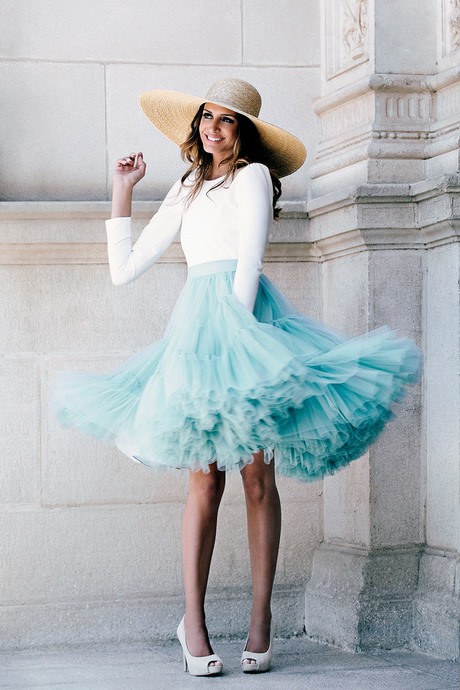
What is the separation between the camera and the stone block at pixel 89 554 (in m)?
4.72

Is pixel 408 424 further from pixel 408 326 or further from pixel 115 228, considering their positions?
pixel 115 228

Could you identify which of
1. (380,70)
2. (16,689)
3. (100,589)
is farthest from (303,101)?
A: (16,689)

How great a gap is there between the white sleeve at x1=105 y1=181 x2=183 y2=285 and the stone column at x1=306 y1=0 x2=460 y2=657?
2.22 ft

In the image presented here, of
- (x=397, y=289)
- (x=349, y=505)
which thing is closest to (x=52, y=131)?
(x=397, y=289)

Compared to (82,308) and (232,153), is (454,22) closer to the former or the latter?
(232,153)

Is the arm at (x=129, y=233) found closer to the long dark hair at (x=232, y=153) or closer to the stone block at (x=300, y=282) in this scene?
the long dark hair at (x=232, y=153)

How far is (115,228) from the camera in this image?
4.30 m

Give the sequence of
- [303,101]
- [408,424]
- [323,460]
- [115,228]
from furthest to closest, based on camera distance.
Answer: [303,101], [408,424], [115,228], [323,460]

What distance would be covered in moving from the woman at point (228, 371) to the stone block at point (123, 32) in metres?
0.56

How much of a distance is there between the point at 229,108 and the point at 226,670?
2.00 meters

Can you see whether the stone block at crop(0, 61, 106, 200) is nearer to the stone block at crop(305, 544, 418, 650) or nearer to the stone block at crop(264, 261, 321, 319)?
the stone block at crop(264, 261, 321, 319)

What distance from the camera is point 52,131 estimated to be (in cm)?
484

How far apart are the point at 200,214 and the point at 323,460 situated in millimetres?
978

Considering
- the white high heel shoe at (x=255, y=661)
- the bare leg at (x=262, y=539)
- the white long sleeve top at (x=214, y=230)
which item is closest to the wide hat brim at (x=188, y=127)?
the white long sleeve top at (x=214, y=230)
